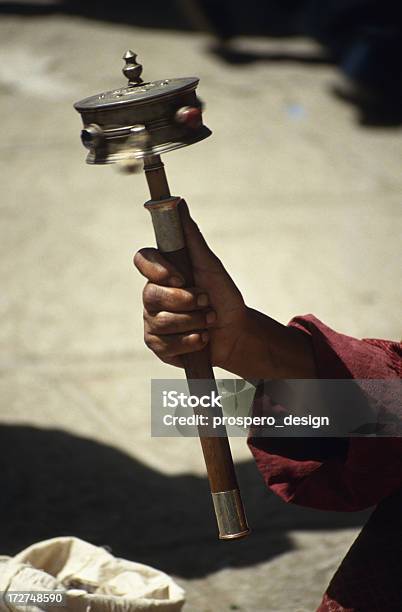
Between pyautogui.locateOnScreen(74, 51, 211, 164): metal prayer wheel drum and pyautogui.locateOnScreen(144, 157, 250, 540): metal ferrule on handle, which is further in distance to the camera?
pyautogui.locateOnScreen(144, 157, 250, 540): metal ferrule on handle

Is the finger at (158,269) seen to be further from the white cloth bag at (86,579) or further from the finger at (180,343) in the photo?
the white cloth bag at (86,579)

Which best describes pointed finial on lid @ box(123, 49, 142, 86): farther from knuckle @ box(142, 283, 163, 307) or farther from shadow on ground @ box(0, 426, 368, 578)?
shadow on ground @ box(0, 426, 368, 578)

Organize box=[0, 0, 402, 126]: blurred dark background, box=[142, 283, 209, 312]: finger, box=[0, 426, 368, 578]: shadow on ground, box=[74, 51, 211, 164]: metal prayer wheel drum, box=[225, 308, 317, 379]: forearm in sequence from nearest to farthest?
1. box=[74, 51, 211, 164]: metal prayer wheel drum
2. box=[142, 283, 209, 312]: finger
3. box=[225, 308, 317, 379]: forearm
4. box=[0, 426, 368, 578]: shadow on ground
5. box=[0, 0, 402, 126]: blurred dark background

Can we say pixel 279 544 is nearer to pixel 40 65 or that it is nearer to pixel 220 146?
pixel 220 146

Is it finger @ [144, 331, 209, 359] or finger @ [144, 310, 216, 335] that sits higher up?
finger @ [144, 310, 216, 335]

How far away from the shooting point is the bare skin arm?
1416mm

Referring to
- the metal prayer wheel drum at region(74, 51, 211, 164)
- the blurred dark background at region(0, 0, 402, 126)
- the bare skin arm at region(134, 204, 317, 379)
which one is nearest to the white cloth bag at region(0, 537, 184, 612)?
the bare skin arm at region(134, 204, 317, 379)

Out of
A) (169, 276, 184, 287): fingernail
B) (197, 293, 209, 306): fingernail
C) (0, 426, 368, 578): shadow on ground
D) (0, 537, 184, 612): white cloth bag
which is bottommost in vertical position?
(0, 426, 368, 578): shadow on ground

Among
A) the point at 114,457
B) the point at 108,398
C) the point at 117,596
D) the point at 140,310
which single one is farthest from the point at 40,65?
the point at 117,596

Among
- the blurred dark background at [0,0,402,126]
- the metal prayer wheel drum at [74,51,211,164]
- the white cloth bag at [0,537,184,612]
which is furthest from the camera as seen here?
the blurred dark background at [0,0,402,126]

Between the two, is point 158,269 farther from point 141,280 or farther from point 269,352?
point 141,280

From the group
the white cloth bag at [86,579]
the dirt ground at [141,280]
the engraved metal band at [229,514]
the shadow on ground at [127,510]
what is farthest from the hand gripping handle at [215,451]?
the shadow on ground at [127,510]

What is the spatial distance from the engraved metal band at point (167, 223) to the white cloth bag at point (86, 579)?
0.72m

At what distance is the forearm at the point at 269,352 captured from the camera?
59.9 inches
